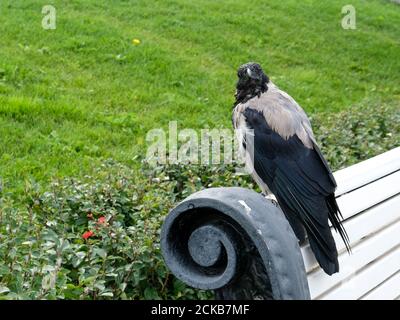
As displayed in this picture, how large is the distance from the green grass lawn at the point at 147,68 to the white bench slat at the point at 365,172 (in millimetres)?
2184

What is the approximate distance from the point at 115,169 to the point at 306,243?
1836 millimetres

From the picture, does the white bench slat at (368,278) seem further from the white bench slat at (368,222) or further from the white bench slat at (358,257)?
the white bench slat at (368,222)

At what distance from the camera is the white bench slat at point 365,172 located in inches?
109

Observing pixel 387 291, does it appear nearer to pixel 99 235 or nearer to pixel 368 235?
pixel 368 235

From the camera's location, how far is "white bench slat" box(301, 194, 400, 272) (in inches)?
102

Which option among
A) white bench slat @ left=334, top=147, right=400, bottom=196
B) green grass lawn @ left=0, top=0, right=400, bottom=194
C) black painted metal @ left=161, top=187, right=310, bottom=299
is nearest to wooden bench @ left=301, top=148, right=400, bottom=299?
white bench slat @ left=334, top=147, right=400, bottom=196

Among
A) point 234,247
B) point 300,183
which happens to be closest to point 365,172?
point 300,183

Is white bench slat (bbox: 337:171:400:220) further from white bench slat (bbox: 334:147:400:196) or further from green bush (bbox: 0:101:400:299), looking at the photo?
green bush (bbox: 0:101:400:299)

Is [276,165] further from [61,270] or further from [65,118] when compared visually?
[65,118]

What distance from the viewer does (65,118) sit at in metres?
5.85

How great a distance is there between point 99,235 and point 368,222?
1127 millimetres

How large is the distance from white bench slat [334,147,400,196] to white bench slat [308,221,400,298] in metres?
0.22
